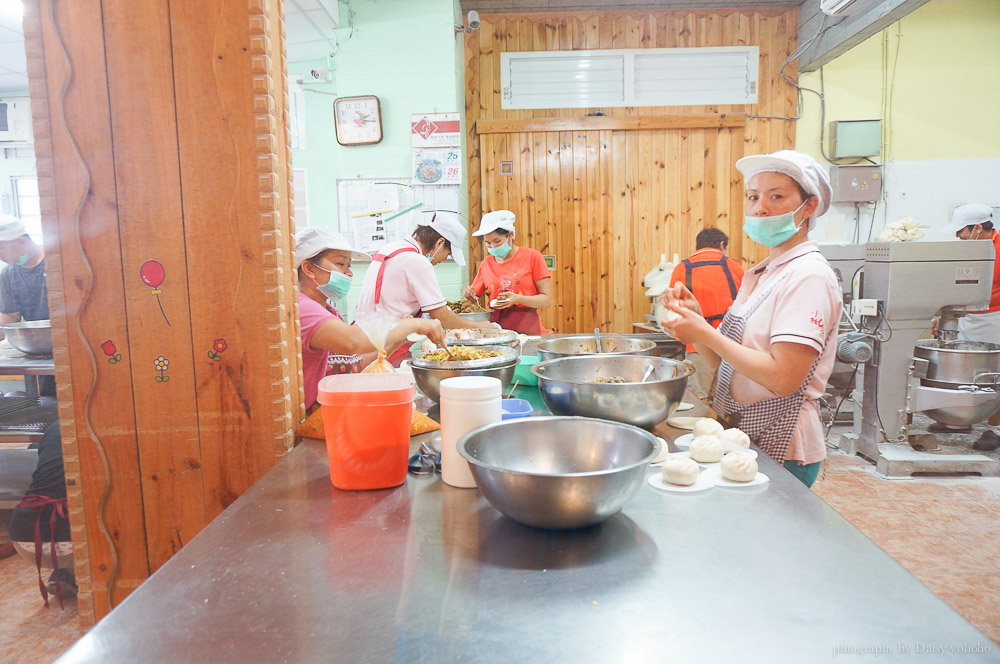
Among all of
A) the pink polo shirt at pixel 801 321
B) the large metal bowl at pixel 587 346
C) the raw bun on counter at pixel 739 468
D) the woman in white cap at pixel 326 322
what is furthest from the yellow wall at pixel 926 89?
the raw bun on counter at pixel 739 468

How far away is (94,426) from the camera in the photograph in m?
1.63

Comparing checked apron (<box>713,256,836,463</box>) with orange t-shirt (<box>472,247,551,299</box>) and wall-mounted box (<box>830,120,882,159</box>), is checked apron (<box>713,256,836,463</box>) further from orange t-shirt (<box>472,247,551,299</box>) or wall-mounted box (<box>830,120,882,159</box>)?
wall-mounted box (<box>830,120,882,159</box>)

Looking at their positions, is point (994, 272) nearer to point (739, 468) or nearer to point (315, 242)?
point (739, 468)

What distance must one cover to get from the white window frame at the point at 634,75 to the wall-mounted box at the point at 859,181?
1208 mm

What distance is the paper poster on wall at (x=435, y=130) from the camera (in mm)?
5633

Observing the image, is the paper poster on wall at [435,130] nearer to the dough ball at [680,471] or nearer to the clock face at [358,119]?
the clock face at [358,119]

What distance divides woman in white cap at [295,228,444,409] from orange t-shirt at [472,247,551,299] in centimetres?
205

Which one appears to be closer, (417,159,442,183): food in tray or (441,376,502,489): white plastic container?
(441,376,502,489): white plastic container

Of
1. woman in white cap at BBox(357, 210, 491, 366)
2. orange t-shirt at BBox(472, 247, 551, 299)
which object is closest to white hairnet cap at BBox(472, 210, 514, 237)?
orange t-shirt at BBox(472, 247, 551, 299)

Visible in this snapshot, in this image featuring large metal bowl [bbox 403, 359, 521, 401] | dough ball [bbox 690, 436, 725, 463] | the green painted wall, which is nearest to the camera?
dough ball [bbox 690, 436, 725, 463]

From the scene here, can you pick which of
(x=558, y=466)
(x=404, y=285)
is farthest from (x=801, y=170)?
(x=404, y=285)

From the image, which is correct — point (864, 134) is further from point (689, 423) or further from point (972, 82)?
point (689, 423)

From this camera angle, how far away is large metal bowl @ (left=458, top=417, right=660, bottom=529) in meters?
1.05

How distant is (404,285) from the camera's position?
3459 mm
